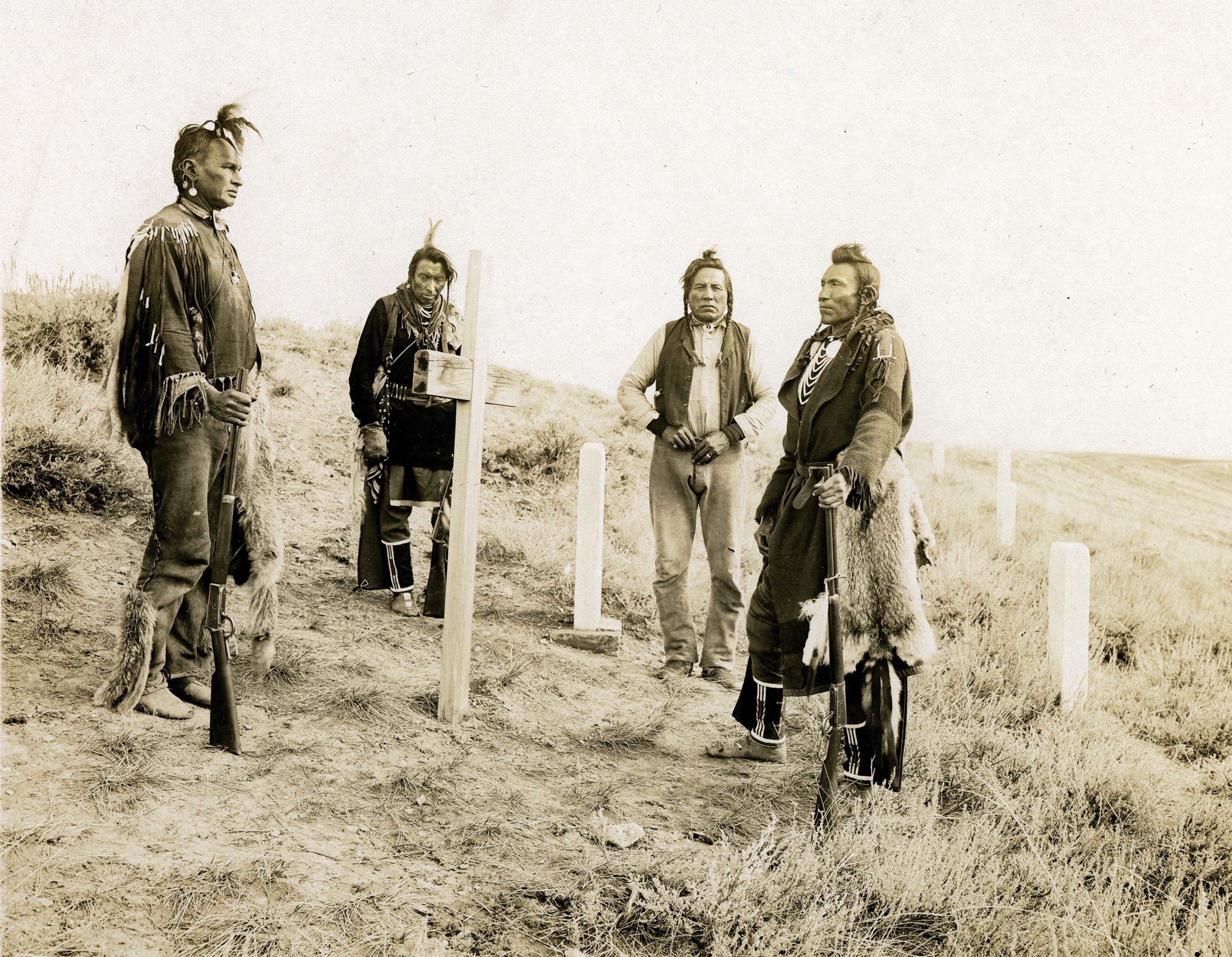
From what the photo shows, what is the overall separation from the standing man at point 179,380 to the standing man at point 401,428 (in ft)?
6.01

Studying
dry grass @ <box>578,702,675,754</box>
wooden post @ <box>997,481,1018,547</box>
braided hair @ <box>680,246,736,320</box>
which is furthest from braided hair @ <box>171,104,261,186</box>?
wooden post @ <box>997,481,1018,547</box>

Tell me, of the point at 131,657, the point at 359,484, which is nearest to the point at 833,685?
the point at 131,657

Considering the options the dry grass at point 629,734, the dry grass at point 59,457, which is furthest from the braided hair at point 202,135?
the dry grass at point 629,734

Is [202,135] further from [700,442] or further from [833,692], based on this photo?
[833,692]

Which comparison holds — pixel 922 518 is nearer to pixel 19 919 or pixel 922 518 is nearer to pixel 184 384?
pixel 184 384

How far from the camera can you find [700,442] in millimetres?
5477

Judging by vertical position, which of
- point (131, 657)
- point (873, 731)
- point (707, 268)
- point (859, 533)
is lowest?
point (873, 731)

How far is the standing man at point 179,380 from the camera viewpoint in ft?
12.5

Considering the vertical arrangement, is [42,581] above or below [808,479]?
below

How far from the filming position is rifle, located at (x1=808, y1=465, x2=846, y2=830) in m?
3.55

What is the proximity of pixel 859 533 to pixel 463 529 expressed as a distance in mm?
1905

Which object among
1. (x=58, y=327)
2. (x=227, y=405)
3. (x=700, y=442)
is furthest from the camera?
(x=58, y=327)

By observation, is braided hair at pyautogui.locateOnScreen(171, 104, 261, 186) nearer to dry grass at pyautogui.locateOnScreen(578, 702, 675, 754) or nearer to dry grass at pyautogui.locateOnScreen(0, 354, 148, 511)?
dry grass at pyautogui.locateOnScreen(0, 354, 148, 511)

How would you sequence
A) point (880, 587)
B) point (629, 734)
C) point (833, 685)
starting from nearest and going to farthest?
point (833, 685) → point (880, 587) → point (629, 734)
